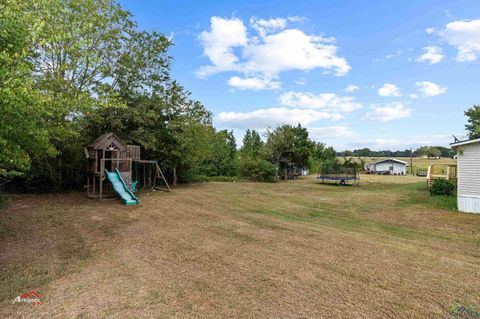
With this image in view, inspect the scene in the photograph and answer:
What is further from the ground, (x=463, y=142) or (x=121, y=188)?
(x=463, y=142)

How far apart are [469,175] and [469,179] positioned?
0.14m

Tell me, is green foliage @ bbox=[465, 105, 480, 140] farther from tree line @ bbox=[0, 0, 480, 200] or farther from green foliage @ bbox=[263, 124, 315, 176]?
green foliage @ bbox=[263, 124, 315, 176]

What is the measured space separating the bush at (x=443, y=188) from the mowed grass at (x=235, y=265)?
5.24 metres

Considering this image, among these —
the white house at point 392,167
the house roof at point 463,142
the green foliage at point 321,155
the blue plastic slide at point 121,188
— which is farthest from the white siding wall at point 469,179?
the white house at point 392,167

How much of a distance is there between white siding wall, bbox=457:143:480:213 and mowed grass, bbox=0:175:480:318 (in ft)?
5.98

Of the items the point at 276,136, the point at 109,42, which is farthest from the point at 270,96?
the point at 109,42

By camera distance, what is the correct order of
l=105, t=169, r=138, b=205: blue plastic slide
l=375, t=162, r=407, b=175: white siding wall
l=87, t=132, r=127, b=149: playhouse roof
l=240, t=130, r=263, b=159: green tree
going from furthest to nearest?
1. l=375, t=162, r=407, b=175: white siding wall
2. l=240, t=130, r=263, b=159: green tree
3. l=87, t=132, r=127, b=149: playhouse roof
4. l=105, t=169, r=138, b=205: blue plastic slide

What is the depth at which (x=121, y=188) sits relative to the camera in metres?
10.9

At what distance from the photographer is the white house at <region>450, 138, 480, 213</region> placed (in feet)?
28.9

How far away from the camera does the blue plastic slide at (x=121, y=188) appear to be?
32.7ft

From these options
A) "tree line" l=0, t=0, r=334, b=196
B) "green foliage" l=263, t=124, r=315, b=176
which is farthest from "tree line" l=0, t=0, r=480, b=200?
"green foliage" l=263, t=124, r=315, b=176

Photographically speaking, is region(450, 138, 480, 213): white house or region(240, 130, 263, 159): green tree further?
region(240, 130, 263, 159): green tree

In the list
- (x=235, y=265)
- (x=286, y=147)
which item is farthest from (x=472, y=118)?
(x=235, y=265)

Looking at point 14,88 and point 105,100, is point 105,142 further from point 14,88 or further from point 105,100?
point 14,88
